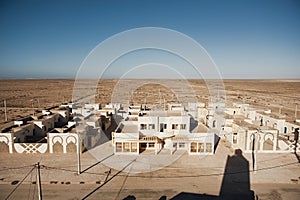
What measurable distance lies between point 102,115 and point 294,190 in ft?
64.0

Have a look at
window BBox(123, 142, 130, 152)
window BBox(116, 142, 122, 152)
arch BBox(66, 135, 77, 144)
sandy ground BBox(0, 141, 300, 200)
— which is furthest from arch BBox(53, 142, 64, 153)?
window BBox(123, 142, 130, 152)

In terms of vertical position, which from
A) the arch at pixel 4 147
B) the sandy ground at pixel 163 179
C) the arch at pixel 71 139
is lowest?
the sandy ground at pixel 163 179

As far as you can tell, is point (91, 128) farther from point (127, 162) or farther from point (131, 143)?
point (127, 162)

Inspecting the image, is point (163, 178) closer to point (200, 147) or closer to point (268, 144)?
point (200, 147)

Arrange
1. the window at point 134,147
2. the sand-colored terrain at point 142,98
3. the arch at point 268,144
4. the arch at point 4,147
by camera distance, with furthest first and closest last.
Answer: the sand-colored terrain at point 142,98, the arch at point 268,144, the window at point 134,147, the arch at point 4,147

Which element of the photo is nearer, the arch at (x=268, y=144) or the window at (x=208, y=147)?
the window at (x=208, y=147)

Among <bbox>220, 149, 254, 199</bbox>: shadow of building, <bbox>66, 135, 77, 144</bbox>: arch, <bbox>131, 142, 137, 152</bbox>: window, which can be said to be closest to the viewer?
<bbox>220, 149, 254, 199</bbox>: shadow of building

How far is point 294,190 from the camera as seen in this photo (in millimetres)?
12945

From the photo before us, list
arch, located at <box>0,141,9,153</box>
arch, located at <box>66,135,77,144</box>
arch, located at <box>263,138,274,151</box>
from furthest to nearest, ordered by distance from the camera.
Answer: arch, located at <box>263,138,274,151</box>
arch, located at <box>66,135,77,144</box>
arch, located at <box>0,141,9,153</box>

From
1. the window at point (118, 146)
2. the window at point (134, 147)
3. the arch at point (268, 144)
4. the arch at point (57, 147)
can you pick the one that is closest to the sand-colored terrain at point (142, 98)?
the arch at point (268, 144)

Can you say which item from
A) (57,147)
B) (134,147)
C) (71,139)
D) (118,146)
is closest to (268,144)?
(134,147)

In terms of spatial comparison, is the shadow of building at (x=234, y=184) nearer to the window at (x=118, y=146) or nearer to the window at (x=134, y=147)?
the window at (x=134, y=147)

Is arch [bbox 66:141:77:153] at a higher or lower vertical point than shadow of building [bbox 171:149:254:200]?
higher

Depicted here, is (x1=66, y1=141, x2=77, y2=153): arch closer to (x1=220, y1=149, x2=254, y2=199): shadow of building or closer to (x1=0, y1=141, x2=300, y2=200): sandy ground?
(x1=0, y1=141, x2=300, y2=200): sandy ground
